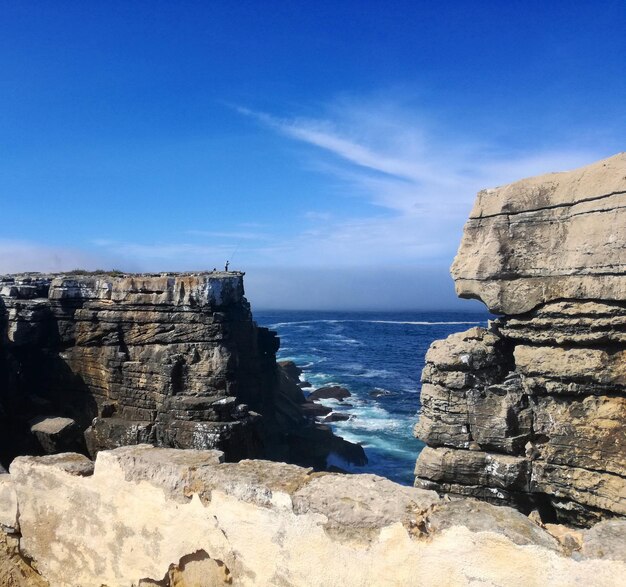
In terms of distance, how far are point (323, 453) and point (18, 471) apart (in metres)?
23.6

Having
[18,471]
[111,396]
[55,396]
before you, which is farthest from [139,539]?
[55,396]

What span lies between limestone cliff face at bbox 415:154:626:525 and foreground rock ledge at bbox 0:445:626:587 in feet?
11.0

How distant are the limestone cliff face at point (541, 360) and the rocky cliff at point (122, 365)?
12.2 m

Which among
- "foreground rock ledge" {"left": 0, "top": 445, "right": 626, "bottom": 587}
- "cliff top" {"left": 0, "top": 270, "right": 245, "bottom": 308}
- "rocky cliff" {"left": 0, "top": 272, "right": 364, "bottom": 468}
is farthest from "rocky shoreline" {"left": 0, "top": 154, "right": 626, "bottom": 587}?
"cliff top" {"left": 0, "top": 270, "right": 245, "bottom": 308}

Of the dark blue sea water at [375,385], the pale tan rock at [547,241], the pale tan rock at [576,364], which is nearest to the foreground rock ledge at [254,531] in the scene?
the pale tan rock at [576,364]

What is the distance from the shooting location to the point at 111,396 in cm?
2098

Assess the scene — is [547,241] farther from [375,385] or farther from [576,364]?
[375,385]

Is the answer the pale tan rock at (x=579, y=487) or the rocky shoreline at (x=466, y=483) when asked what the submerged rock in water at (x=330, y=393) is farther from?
the pale tan rock at (x=579, y=487)

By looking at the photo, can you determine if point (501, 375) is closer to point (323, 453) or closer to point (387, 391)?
point (323, 453)

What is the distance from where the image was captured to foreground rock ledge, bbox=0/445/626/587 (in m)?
3.02

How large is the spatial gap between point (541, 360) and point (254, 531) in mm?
4613

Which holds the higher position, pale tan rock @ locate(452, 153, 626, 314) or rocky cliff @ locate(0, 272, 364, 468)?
pale tan rock @ locate(452, 153, 626, 314)

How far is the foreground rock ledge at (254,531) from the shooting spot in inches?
119

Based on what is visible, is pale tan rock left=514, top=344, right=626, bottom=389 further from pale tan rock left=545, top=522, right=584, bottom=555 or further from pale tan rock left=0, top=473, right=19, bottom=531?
pale tan rock left=0, top=473, right=19, bottom=531
